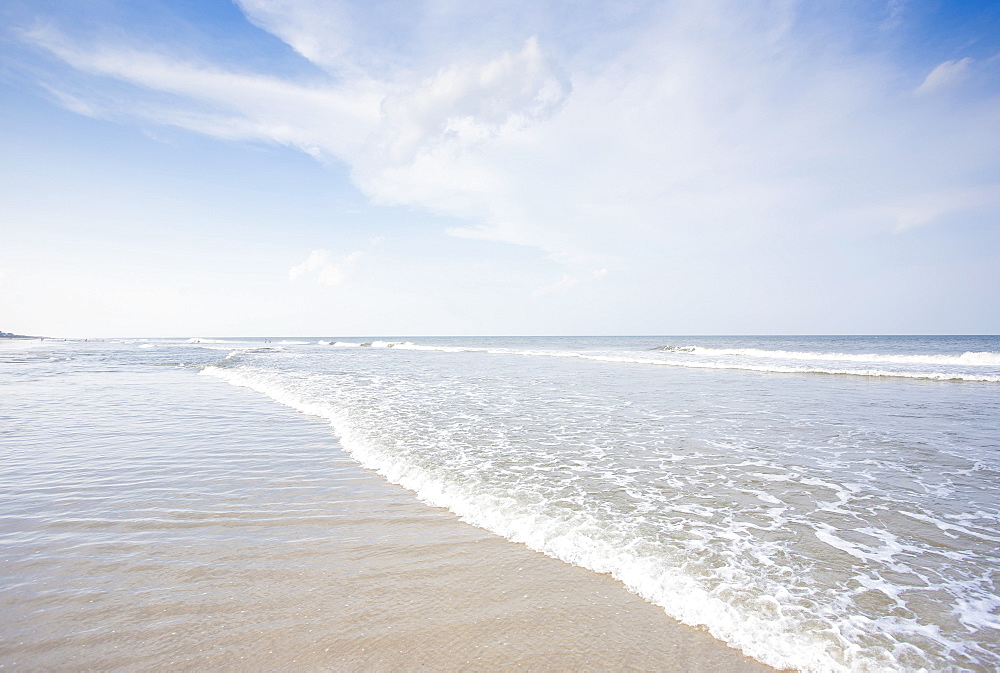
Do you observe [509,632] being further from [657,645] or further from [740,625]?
[740,625]

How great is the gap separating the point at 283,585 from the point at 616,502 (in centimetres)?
399

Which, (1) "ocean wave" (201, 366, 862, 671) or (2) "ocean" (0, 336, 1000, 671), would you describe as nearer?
(1) "ocean wave" (201, 366, 862, 671)

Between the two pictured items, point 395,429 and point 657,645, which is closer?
point 657,645

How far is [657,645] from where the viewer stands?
3.43 m

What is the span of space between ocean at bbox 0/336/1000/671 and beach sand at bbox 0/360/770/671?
0.16 feet

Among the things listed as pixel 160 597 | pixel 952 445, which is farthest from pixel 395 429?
pixel 952 445

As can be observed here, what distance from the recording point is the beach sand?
10.7 ft

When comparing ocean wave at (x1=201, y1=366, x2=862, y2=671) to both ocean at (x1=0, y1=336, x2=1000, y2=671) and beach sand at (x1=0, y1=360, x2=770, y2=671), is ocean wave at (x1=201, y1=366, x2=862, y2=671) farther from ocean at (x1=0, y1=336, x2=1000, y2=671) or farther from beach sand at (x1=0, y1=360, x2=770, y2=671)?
beach sand at (x1=0, y1=360, x2=770, y2=671)

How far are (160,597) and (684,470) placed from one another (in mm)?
6913

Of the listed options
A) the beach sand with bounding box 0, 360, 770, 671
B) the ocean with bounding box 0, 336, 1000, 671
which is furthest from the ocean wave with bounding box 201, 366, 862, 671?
the beach sand with bounding box 0, 360, 770, 671

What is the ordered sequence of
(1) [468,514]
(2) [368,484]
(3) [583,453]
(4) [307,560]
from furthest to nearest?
1. (3) [583,453]
2. (2) [368,484]
3. (1) [468,514]
4. (4) [307,560]

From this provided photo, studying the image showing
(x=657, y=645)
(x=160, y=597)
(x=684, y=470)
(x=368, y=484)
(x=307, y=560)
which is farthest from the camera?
(x=684, y=470)

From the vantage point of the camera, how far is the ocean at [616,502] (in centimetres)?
370

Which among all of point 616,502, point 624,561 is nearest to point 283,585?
point 624,561
